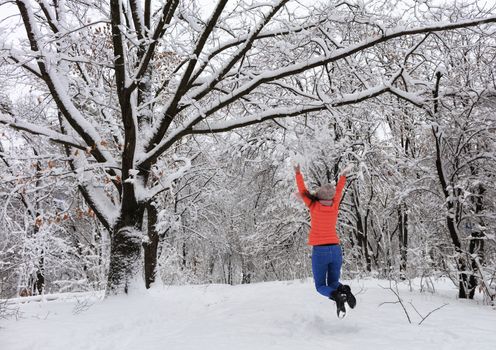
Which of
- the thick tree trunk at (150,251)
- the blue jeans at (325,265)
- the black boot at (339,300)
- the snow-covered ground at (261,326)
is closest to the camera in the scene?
the snow-covered ground at (261,326)

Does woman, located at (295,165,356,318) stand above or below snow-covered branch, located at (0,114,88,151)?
below

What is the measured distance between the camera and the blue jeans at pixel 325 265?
15.6ft

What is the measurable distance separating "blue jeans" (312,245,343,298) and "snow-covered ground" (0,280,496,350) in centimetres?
43

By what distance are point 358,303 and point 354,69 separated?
3.89 metres

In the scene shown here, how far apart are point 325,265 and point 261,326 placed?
1075mm

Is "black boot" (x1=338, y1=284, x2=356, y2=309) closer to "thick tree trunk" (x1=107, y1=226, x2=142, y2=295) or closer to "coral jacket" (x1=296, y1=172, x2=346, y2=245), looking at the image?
"coral jacket" (x1=296, y1=172, x2=346, y2=245)

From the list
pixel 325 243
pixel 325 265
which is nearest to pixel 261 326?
pixel 325 265

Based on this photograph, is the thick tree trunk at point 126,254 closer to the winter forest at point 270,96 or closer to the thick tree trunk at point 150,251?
the winter forest at point 270,96

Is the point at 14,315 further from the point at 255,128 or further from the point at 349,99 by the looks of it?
the point at 255,128

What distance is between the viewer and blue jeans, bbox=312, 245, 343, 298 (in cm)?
477

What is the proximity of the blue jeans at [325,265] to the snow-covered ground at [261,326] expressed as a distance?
0.43 metres

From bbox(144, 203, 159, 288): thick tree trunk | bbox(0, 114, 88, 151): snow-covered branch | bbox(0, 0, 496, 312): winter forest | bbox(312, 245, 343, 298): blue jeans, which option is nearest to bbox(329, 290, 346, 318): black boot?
bbox(312, 245, 343, 298): blue jeans

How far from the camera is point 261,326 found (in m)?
4.50

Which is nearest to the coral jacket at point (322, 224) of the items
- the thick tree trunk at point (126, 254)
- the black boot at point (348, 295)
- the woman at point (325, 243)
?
the woman at point (325, 243)
